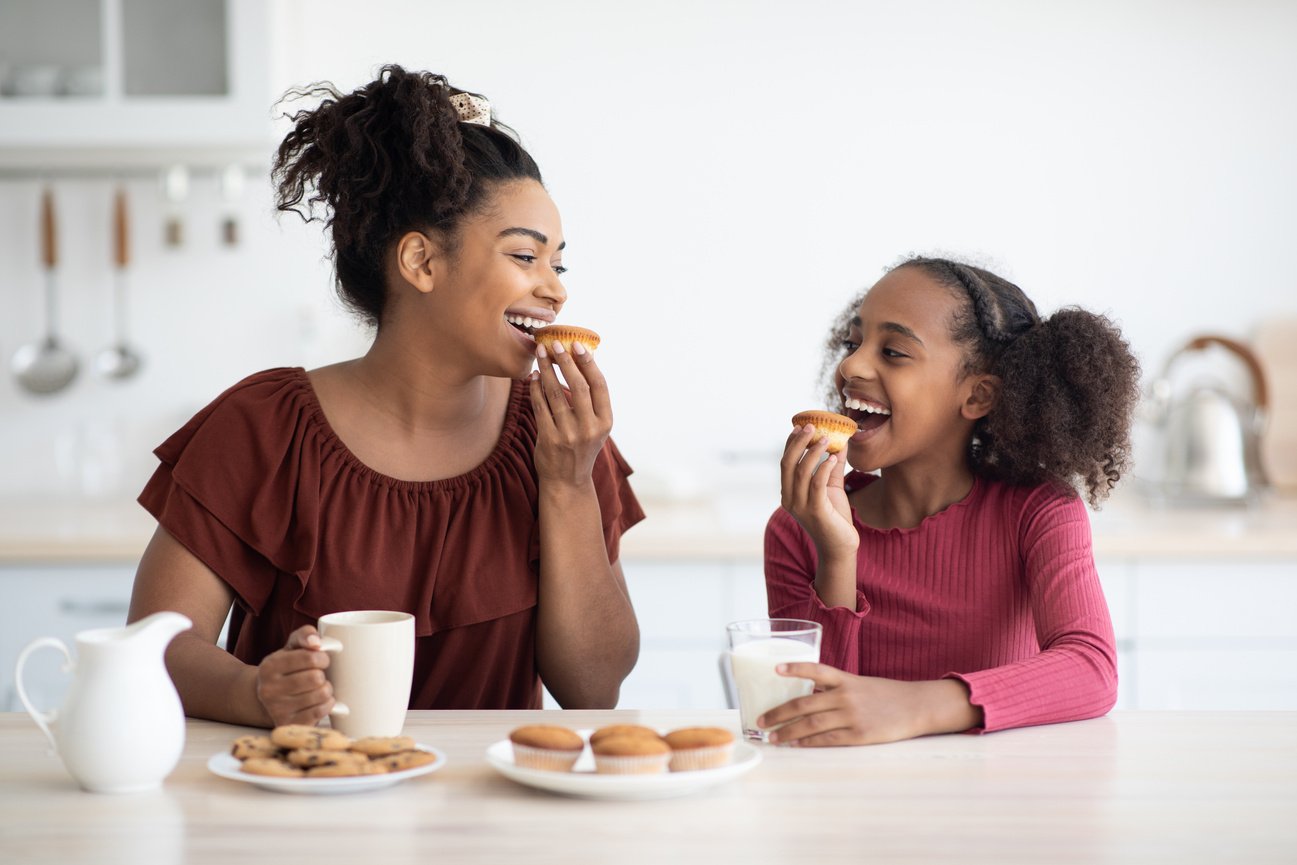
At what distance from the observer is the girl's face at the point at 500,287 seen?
1497 millimetres

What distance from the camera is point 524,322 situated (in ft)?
4.99

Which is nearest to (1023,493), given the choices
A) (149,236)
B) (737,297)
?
(737,297)

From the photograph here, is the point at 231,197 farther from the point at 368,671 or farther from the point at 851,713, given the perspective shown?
the point at 851,713

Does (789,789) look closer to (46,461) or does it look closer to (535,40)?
(535,40)

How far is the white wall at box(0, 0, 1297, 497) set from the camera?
Answer: 292 cm

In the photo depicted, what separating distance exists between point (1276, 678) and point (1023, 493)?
1165 millimetres

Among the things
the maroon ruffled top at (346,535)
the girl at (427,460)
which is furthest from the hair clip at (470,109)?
the maroon ruffled top at (346,535)

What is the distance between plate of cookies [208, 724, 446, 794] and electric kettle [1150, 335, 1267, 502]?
2.14 metres

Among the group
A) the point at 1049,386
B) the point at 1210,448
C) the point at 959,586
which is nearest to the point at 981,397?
the point at 1049,386

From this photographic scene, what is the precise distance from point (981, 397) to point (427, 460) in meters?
0.67

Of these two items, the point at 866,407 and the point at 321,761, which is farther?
the point at 866,407

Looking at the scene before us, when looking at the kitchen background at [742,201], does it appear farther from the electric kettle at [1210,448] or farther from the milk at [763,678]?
the milk at [763,678]

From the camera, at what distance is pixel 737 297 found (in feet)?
9.82

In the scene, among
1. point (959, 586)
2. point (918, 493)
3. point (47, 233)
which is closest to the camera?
point (959, 586)
